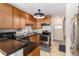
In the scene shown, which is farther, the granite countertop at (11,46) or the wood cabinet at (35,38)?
the wood cabinet at (35,38)

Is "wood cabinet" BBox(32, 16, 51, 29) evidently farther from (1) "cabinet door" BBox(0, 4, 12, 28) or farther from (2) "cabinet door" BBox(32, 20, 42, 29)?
(1) "cabinet door" BBox(0, 4, 12, 28)

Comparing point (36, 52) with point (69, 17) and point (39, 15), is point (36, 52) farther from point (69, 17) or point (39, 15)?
point (69, 17)

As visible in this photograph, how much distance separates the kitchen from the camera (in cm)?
113

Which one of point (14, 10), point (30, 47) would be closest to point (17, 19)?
point (14, 10)

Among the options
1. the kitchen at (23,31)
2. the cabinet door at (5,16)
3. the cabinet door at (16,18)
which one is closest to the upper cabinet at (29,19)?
the kitchen at (23,31)

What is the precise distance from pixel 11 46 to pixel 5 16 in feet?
1.23

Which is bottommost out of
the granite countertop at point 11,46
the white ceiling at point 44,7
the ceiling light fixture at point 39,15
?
the granite countertop at point 11,46

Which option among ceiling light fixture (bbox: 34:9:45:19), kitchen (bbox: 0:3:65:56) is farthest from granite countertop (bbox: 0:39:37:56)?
ceiling light fixture (bbox: 34:9:45:19)

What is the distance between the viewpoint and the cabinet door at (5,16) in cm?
112

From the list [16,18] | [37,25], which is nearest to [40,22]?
[37,25]

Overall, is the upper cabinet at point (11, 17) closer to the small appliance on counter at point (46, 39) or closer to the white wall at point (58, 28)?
the small appliance on counter at point (46, 39)

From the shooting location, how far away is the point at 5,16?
1160mm

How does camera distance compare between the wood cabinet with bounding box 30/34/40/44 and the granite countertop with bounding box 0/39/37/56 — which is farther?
the wood cabinet with bounding box 30/34/40/44

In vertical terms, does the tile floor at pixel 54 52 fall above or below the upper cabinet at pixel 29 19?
below
